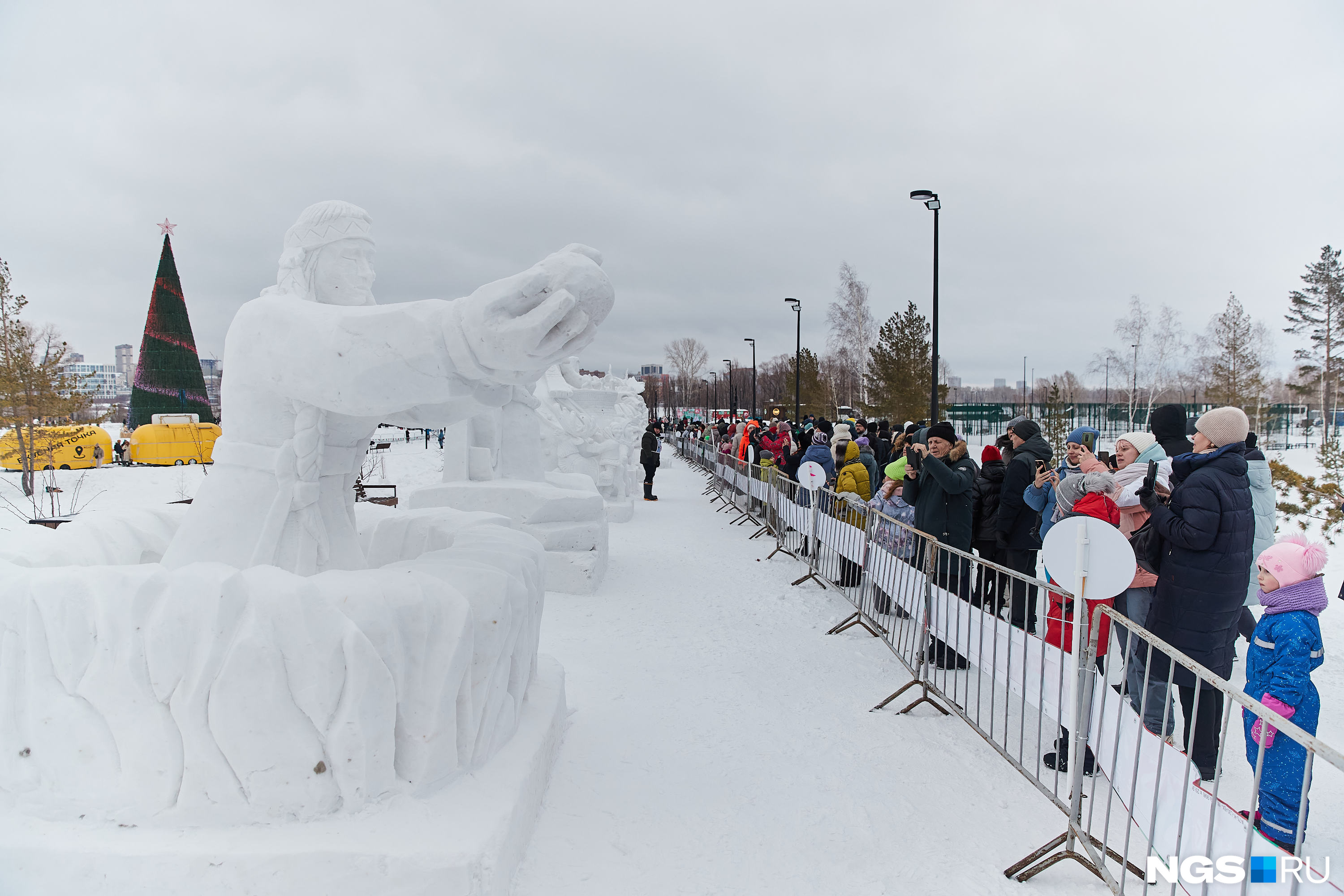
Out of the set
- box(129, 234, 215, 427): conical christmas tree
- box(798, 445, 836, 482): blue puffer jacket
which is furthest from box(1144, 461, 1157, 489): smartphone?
box(129, 234, 215, 427): conical christmas tree

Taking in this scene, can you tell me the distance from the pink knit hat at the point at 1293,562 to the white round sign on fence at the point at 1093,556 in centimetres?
65

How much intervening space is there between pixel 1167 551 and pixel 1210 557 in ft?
0.61

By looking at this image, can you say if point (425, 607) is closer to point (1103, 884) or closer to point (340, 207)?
point (340, 207)

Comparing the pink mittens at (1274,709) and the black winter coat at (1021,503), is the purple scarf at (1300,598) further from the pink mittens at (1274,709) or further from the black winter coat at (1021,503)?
the black winter coat at (1021,503)

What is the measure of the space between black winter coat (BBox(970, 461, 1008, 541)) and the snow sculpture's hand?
407 cm

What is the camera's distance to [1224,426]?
3254mm

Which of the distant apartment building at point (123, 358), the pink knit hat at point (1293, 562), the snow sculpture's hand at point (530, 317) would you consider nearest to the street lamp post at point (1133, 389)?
the pink knit hat at point (1293, 562)

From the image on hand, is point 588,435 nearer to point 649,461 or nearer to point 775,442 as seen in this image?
point 775,442

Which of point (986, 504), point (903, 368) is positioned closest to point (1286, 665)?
point (986, 504)

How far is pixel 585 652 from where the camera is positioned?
4711 millimetres

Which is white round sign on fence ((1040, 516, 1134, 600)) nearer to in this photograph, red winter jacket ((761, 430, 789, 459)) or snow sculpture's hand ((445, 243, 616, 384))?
snow sculpture's hand ((445, 243, 616, 384))

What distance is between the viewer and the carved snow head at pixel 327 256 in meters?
2.48

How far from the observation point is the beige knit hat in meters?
3.23

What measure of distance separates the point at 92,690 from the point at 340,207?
5.46ft
